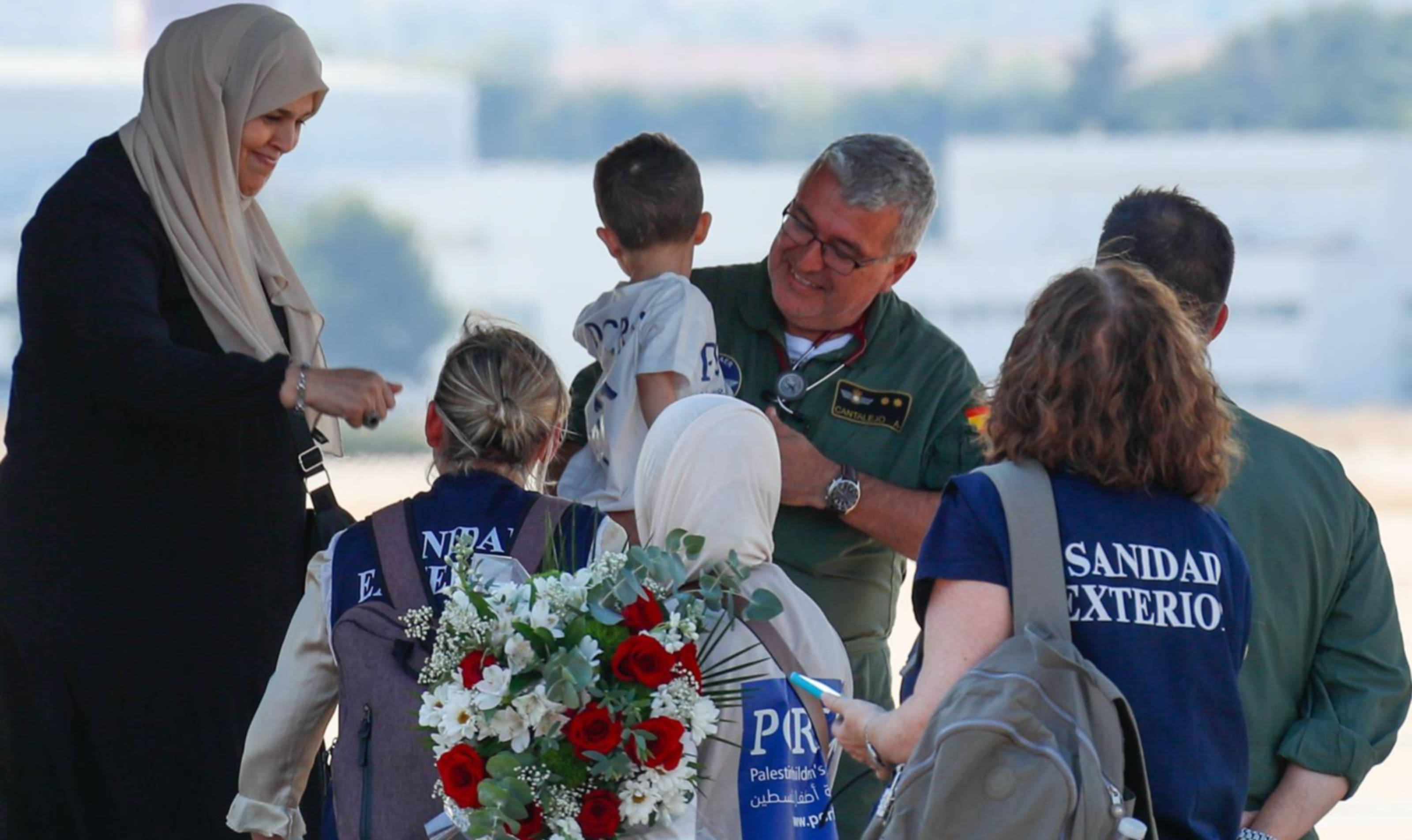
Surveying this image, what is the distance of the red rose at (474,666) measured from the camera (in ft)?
7.83

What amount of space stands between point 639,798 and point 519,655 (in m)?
0.25

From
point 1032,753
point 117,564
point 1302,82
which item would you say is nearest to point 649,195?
point 117,564

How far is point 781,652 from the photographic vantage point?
2615 mm

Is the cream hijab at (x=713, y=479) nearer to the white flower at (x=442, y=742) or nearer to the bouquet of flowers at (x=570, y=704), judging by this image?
the bouquet of flowers at (x=570, y=704)

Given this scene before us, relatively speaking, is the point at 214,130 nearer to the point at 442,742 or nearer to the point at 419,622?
the point at 419,622

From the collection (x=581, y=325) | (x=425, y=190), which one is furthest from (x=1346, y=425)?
(x=581, y=325)

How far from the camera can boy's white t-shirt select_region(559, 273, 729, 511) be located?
11.6 feet

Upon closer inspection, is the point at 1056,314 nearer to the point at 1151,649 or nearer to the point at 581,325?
the point at 1151,649

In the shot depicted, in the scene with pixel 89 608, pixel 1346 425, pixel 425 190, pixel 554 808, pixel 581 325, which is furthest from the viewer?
pixel 425 190

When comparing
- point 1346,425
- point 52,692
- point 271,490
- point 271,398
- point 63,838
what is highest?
point 271,398

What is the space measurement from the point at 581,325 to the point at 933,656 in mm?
1743

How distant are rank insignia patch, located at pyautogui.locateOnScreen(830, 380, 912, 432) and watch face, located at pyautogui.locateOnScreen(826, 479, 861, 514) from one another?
25 cm

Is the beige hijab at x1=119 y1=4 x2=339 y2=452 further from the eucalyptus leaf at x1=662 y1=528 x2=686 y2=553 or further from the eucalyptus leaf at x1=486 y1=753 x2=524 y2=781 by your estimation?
the eucalyptus leaf at x1=486 y1=753 x2=524 y2=781

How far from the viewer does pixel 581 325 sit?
3785 mm
